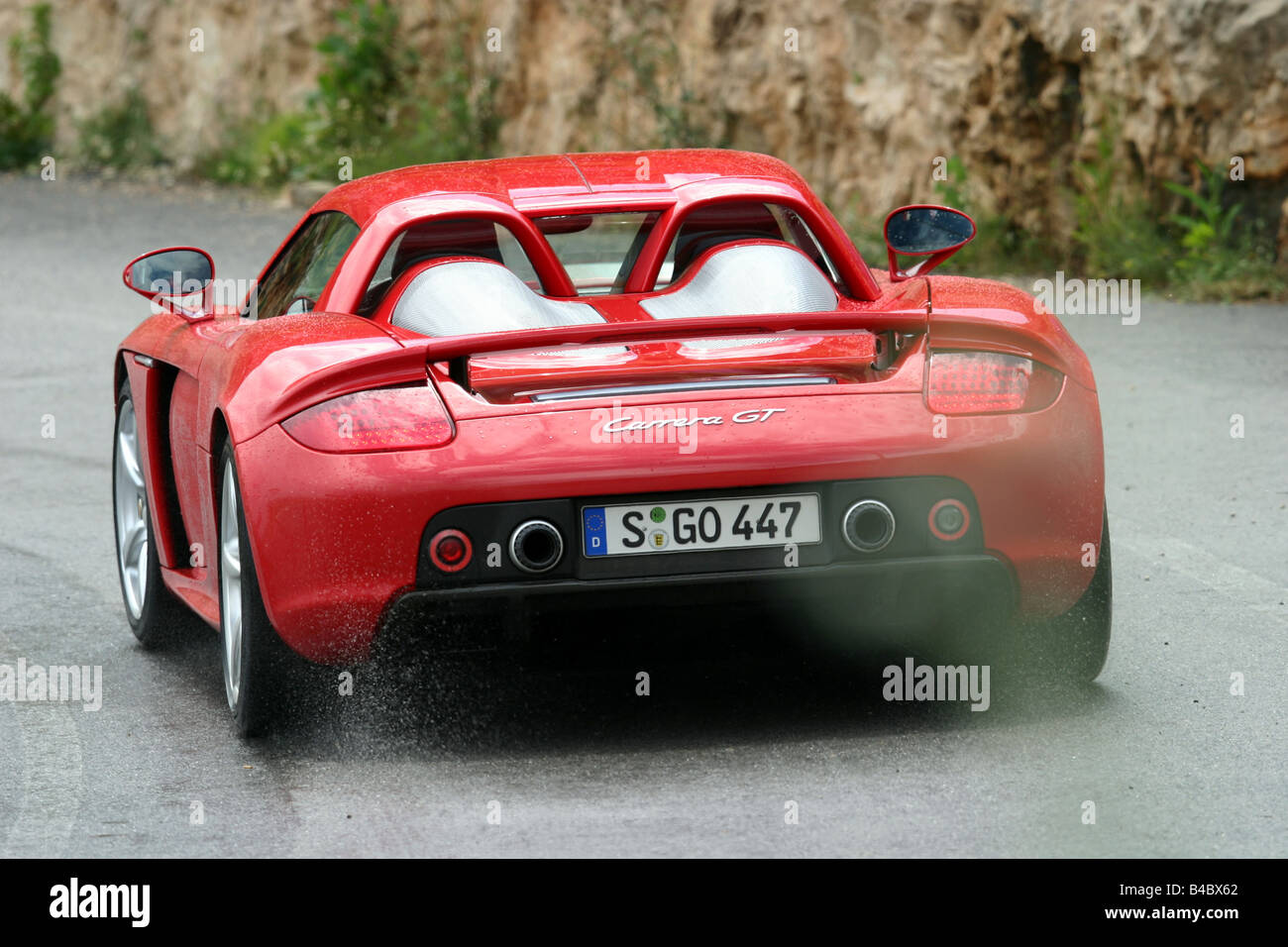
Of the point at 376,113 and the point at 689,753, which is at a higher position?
the point at 689,753

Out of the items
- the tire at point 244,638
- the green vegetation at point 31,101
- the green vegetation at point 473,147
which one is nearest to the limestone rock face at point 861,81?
the green vegetation at point 473,147

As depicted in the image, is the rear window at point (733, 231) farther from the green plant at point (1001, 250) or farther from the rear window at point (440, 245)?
the green plant at point (1001, 250)

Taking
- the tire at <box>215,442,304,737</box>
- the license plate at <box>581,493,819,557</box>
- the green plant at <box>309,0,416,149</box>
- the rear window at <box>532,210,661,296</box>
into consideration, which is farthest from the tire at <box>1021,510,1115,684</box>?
the green plant at <box>309,0,416,149</box>

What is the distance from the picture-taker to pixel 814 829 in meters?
4.09

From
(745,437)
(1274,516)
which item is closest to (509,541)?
(745,437)

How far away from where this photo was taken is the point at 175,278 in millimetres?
5836

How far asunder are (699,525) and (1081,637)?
3.62 ft

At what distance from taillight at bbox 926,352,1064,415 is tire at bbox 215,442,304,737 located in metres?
1.51

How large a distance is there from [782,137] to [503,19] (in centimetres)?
422

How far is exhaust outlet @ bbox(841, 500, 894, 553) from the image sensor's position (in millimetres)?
4500

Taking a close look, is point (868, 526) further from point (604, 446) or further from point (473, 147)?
point (473, 147)

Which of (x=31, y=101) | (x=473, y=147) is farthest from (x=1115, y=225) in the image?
(x=31, y=101)

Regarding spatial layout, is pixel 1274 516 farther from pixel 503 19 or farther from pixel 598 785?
pixel 503 19

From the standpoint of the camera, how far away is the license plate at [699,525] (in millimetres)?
4441
